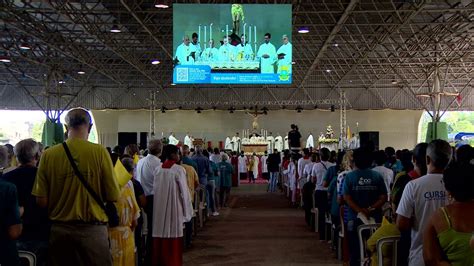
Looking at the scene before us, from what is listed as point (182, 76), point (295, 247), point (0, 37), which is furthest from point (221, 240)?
point (0, 37)

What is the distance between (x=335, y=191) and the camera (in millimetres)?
7652

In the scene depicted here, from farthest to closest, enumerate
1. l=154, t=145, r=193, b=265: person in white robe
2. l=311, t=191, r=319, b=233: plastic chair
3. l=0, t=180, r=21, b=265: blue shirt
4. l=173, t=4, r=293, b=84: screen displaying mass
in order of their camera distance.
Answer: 1. l=173, t=4, r=293, b=84: screen displaying mass
2. l=311, t=191, r=319, b=233: plastic chair
3. l=154, t=145, r=193, b=265: person in white robe
4. l=0, t=180, r=21, b=265: blue shirt

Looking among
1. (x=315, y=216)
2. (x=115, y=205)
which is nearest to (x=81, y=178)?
(x=115, y=205)

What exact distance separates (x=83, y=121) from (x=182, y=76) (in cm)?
1053

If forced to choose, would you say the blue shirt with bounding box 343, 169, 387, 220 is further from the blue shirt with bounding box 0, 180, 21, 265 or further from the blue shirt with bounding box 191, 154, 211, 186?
the blue shirt with bounding box 191, 154, 211, 186

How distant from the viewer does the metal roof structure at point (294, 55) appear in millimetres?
20031

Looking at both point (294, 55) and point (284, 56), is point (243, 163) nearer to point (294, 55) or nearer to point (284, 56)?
point (294, 55)

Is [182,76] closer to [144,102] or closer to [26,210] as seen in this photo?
[26,210]

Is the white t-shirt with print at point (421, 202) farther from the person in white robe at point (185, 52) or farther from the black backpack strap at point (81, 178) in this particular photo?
the person in white robe at point (185, 52)

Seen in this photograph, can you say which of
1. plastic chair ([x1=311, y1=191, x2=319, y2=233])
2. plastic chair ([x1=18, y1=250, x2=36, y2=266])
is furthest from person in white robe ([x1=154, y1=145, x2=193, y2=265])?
plastic chair ([x1=311, y1=191, x2=319, y2=233])

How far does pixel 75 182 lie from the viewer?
12.8ft

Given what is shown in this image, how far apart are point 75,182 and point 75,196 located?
0.09 m

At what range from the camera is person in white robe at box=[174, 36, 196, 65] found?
1430 cm

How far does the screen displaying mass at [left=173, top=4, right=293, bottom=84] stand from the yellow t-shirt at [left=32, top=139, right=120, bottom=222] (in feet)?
34.4
